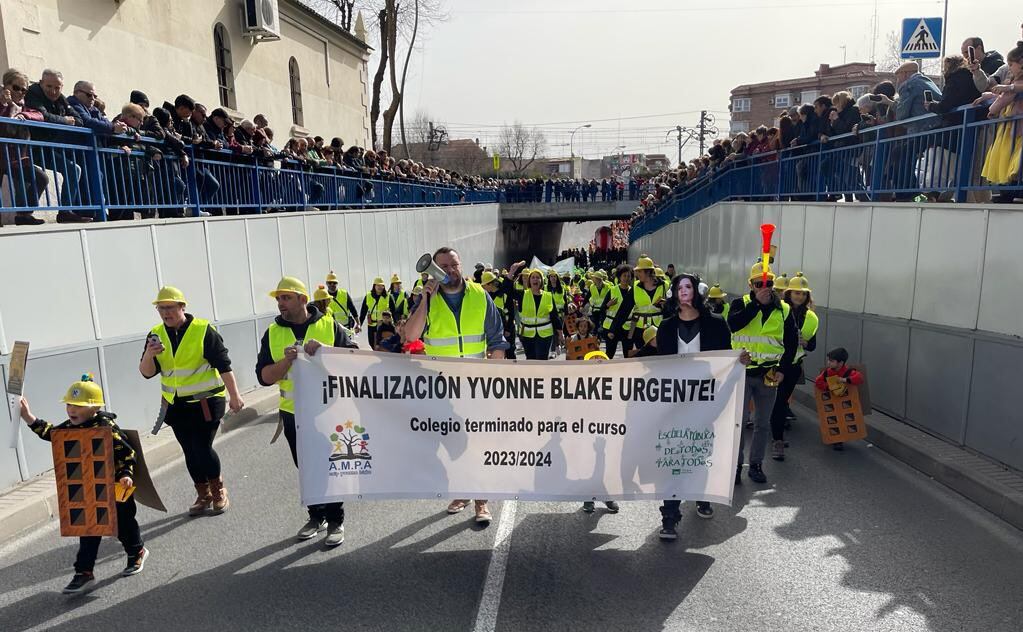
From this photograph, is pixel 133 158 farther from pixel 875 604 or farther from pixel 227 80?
pixel 227 80

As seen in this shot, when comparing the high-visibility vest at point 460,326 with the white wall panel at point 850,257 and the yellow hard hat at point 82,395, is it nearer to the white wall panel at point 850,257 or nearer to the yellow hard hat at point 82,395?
the yellow hard hat at point 82,395

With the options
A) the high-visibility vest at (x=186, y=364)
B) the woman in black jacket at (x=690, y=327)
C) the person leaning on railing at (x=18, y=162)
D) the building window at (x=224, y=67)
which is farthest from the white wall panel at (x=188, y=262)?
the building window at (x=224, y=67)

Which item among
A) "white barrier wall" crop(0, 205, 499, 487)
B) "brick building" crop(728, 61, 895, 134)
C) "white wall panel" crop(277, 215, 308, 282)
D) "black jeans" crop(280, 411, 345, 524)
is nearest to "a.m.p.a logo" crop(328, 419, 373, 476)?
"black jeans" crop(280, 411, 345, 524)

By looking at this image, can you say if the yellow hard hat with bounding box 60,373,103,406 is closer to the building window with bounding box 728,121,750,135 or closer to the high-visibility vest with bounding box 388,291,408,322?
the high-visibility vest with bounding box 388,291,408,322

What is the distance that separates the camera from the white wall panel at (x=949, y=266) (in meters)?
6.82

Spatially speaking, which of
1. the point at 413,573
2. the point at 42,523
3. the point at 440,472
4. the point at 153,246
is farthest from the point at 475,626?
the point at 153,246

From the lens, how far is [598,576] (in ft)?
15.5

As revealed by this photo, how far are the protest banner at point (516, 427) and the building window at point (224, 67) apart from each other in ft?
52.9

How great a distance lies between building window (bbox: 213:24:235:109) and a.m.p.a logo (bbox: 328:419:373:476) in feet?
53.0

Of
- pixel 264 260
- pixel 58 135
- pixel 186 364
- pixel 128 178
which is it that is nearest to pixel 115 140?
pixel 128 178

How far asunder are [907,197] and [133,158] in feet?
33.2

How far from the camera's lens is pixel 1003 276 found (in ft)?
21.1

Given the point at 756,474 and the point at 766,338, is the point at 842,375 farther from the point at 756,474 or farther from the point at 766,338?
the point at 756,474

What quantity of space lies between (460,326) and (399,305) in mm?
7181
